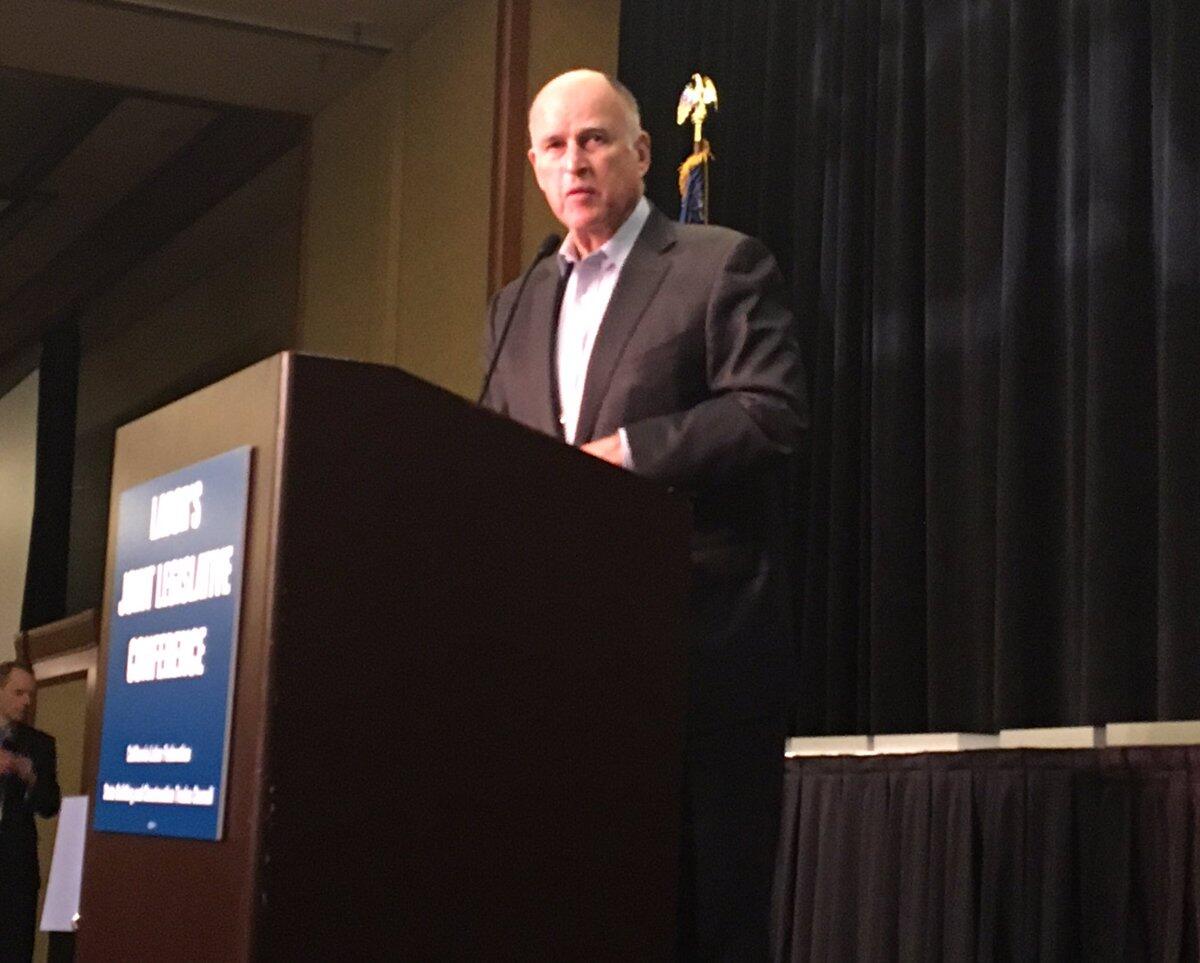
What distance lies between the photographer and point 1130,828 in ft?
9.57

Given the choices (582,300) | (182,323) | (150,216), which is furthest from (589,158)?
(182,323)

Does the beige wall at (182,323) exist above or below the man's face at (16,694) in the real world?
above

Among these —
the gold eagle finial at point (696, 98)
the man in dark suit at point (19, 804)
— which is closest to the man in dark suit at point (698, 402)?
the gold eagle finial at point (696, 98)

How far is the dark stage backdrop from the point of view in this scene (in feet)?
10.0

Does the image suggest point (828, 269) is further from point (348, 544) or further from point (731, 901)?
point (348, 544)

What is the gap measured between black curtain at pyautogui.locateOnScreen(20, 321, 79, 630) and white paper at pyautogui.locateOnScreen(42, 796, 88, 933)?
313 inches

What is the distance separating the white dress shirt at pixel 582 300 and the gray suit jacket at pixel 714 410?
2 cm

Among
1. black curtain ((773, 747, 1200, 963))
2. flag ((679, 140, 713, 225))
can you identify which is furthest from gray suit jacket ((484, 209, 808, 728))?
flag ((679, 140, 713, 225))

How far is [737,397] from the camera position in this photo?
2.06 metres

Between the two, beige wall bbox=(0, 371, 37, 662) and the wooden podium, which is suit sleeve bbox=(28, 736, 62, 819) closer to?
the wooden podium

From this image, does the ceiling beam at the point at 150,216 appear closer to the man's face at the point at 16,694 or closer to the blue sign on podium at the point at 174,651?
the man's face at the point at 16,694

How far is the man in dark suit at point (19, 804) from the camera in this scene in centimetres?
619

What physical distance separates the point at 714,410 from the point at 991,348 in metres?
1.54

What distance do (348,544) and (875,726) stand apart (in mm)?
2195
